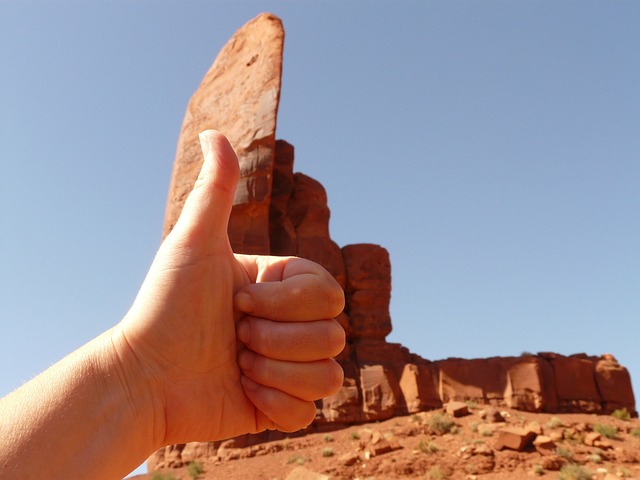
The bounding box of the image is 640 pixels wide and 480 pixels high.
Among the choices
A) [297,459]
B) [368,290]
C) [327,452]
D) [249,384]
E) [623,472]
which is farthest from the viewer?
[368,290]

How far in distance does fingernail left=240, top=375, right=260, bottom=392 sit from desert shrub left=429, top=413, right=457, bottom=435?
1535cm

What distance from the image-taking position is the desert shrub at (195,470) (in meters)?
16.3

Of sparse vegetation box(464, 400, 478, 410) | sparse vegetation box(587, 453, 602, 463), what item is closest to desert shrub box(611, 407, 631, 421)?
sparse vegetation box(464, 400, 478, 410)

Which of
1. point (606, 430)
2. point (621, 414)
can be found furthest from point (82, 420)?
point (621, 414)

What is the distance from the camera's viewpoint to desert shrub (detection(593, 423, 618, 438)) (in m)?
17.2

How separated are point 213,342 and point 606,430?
17845 millimetres

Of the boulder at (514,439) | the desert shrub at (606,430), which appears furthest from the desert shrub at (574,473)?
the desert shrub at (606,430)

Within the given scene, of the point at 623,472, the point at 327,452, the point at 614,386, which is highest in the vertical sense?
the point at 614,386

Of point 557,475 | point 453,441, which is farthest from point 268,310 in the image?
point 453,441

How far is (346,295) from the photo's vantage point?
71.3 feet

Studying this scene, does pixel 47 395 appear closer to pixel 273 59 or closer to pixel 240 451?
pixel 240 451

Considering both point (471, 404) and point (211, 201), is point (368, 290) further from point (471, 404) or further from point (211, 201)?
point (211, 201)

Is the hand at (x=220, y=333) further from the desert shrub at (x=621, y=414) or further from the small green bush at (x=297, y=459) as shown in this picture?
the desert shrub at (x=621, y=414)

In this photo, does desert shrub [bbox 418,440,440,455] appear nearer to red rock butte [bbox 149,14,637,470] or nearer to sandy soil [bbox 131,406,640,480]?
sandy soil [bbox 131,406,640,480]
